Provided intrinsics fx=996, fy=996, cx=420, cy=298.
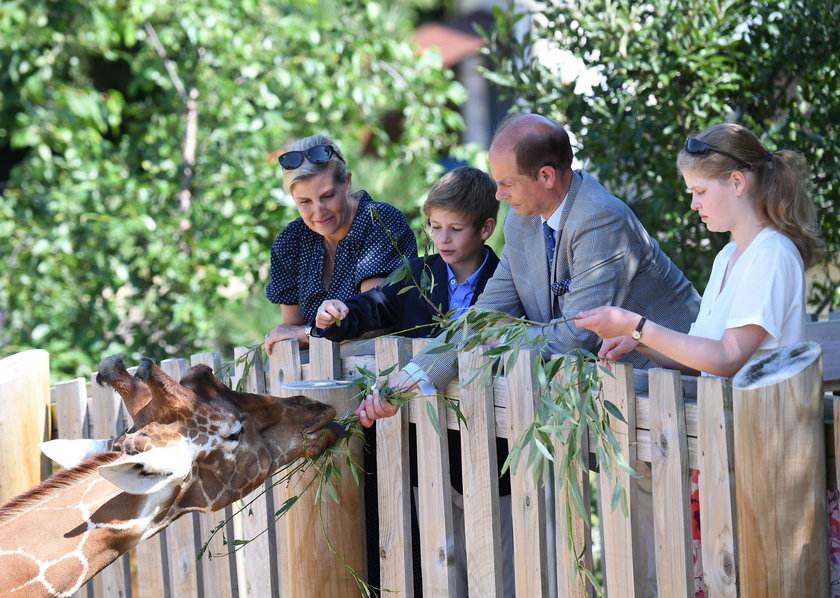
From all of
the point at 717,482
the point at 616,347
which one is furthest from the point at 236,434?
the point at 717,482

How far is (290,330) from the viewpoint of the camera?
12.4ft

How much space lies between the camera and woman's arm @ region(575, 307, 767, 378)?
2.48 m

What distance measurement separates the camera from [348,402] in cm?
315

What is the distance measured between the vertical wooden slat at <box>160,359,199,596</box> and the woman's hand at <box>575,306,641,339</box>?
188cm

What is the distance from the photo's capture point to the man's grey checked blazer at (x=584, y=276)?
299cm

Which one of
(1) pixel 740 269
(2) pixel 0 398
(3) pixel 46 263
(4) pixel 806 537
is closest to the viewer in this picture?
(4) pixel 806 537

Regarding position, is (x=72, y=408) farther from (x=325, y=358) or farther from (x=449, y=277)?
(x=449, y=277)

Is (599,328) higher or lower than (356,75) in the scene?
lower

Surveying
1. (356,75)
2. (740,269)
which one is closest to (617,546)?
(740,269)

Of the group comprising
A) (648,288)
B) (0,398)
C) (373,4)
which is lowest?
(0,398)

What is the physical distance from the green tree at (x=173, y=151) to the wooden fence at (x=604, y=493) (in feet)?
8.81

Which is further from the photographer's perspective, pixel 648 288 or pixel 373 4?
pixel 373 4

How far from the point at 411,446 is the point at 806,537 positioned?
1469 millimetres

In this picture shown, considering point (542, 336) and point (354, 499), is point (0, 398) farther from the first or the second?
point (542, 336)
